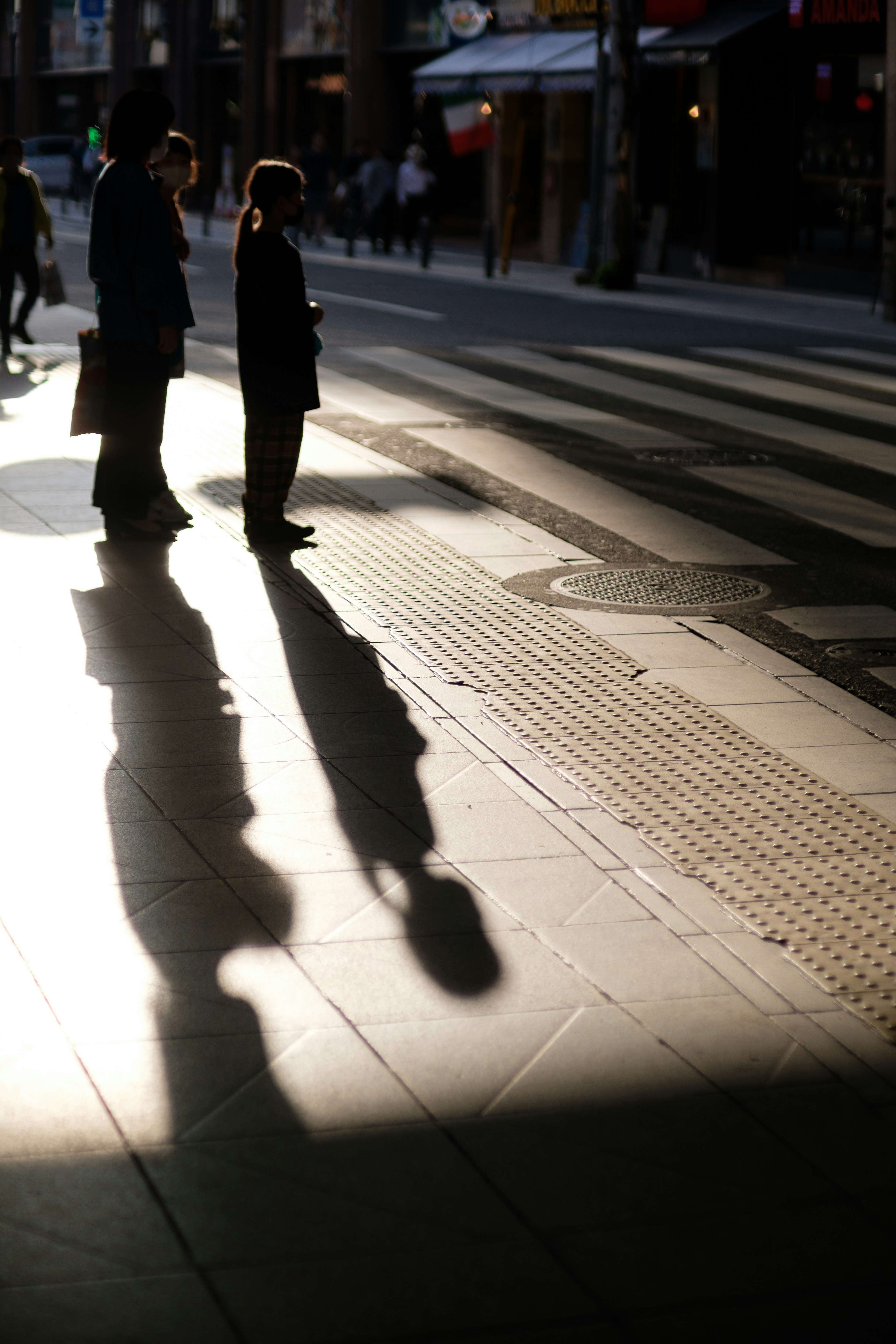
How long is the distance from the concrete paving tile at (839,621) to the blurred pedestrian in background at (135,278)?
2918 millimetres

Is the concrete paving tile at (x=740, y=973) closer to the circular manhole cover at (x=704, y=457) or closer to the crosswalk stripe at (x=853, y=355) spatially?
the circular manhole cover at (x=704, y=457)

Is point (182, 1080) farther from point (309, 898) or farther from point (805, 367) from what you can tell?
point (805, 367)

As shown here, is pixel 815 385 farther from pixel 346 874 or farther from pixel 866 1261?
pixel 866 1261

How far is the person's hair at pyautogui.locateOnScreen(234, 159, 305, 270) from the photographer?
8.16 m

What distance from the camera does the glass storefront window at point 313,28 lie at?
4466cm

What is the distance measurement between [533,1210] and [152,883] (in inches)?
66.7

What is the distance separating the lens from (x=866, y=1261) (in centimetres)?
303

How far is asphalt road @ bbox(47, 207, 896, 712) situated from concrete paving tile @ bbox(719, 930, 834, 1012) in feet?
7.59

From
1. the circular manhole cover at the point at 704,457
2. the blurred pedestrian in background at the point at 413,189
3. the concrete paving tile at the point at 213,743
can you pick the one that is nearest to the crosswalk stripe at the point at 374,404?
the circular manhole cover at the point at 704,457

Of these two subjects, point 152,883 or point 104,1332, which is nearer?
point 104,1332

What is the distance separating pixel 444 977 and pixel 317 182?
34.9 meters

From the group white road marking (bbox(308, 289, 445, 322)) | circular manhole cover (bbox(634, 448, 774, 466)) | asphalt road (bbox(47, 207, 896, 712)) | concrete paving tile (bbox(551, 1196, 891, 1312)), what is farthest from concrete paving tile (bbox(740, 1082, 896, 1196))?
white road marking (bbox(308, 289, 445, 322))

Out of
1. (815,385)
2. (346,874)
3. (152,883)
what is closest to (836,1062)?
(346,874)

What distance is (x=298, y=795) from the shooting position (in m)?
5.29
